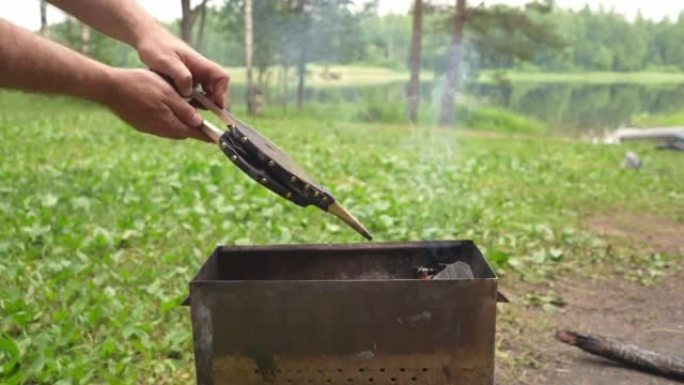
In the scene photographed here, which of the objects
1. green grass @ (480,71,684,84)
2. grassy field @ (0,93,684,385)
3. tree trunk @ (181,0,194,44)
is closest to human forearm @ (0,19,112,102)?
grassy field @ (0,93,684,385)

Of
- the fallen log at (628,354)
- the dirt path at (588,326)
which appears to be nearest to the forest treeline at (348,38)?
the dirt path at (588,326)

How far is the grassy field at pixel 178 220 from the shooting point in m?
2.88

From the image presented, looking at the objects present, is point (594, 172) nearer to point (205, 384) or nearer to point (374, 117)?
point (205, 384)

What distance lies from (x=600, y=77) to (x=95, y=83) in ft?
133

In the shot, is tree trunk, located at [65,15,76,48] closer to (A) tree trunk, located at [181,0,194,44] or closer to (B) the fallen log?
(A) tree trunk, located at [181,0,194,44]

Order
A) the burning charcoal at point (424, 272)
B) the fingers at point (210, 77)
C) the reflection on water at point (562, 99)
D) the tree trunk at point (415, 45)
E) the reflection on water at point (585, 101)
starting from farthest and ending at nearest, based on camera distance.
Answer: the reflection on water at point (585, 101) < the reflection on water at point (562, 99) < the tree trunk at point (415, 45) < the burning charcoal at point (424, 272) < the fingers at point (210, 77)

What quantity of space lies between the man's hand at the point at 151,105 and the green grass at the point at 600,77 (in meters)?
32.7

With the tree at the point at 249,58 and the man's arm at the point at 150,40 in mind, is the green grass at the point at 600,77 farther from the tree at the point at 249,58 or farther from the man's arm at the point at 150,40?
the man's arm at the point at 150,40

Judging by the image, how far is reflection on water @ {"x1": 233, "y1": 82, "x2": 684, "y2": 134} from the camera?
1912 cm

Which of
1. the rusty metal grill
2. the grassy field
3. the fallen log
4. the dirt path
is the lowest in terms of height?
the dirt path

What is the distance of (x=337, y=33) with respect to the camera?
20484mm

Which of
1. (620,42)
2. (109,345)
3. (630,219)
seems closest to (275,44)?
(630,219)

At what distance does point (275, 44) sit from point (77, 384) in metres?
21.4

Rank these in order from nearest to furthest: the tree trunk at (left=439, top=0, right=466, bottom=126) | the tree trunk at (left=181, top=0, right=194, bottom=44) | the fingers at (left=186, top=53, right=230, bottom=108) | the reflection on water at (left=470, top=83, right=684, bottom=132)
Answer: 1. the fingers at (left=186, top=53, right=230, bottom=108)
2. the tree trunk at (left=439, top=0, right=466, bottom=126)
3. the tree trunk at (left=181, top=0, right=194, bottom=44)
4. the reflection on water at (left=470, top=83, right=684, bottom=132)
